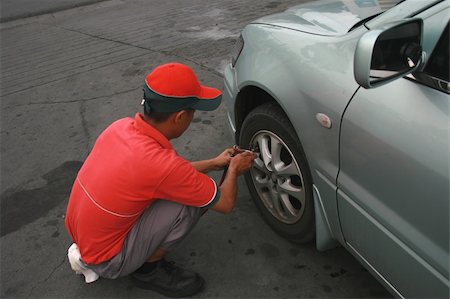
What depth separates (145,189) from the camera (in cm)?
182

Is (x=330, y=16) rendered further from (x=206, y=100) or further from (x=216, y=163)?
(x=216, y=163)

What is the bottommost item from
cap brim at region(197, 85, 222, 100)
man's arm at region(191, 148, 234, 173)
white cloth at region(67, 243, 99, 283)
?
white cloth at region(67, 243, 99, 283)

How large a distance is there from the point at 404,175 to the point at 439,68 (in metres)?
0.35

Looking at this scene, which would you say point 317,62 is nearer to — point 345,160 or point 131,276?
point 345,160

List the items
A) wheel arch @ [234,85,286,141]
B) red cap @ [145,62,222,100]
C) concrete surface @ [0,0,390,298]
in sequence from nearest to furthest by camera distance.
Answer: red cap @ [145,62,222,100]
concrete surface @ [0,0,390,298]
wheel arch @ [234,85,286,141]

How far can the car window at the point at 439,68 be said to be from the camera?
1.34 metres

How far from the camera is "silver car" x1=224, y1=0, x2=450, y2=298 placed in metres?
1.32

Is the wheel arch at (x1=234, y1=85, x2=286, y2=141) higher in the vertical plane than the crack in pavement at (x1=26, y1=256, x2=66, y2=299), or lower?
higher

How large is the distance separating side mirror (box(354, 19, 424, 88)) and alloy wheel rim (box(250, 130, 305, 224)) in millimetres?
826

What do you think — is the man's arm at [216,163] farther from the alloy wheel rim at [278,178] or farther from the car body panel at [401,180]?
the car body panel at [401,180]

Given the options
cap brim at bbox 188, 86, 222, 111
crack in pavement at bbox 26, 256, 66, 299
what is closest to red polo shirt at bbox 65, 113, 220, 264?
cap brim at bbox 188, 86, 222, 111

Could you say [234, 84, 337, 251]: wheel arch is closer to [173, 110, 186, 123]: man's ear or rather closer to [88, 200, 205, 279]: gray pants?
[173, 110, 186, 123]: man's ear

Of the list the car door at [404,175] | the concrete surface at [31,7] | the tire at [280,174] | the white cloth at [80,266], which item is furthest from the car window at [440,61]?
the concrete surface at [31,7]

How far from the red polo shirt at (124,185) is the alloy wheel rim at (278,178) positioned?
42cm
